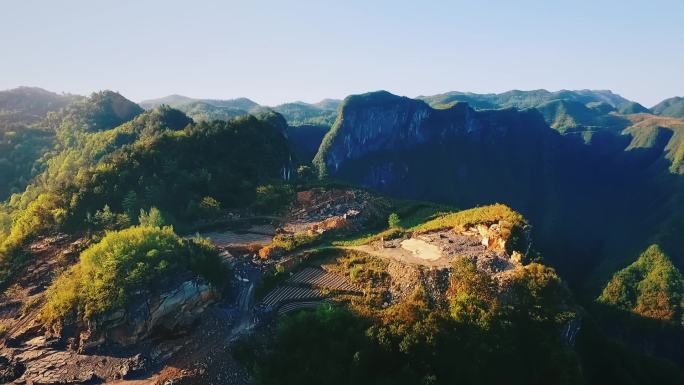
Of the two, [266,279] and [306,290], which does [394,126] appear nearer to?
[266,279]

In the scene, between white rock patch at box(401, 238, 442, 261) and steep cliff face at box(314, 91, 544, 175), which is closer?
white rock patch at box(401, 238, 442, 261)

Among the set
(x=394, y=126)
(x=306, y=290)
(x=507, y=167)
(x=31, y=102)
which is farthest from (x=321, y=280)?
(x=507, y=167)

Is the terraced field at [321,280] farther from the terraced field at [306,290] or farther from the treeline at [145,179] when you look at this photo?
the treeline at [145,179]

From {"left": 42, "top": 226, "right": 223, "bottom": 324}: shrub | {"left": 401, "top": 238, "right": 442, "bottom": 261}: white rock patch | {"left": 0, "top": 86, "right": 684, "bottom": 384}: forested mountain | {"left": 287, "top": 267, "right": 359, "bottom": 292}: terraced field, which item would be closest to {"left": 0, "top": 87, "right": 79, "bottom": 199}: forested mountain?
{"left": 0, "top": 86, "right": 684, "bottom": 384}: forested mountain

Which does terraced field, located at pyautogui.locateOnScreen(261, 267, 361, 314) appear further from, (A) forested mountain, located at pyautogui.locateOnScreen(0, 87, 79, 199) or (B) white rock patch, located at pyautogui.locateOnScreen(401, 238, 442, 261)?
(A) forested mountain, located at pyautogui.locateOnScreen(0, 87, 79, 199)

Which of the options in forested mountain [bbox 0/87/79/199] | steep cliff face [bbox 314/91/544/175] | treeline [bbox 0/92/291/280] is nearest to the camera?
treeline [bbox 0/92/291/280]

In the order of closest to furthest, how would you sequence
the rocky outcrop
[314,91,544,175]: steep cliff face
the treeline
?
1. the rocky outcrop
2. the treeline
3. [314,91,544,175]: steep cliff face

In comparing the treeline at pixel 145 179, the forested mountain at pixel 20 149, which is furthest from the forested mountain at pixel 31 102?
the treeline at pixel 145 179

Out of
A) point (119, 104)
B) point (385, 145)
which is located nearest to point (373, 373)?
point (119, 104)

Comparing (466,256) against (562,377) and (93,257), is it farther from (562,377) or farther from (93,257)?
(93,257)
